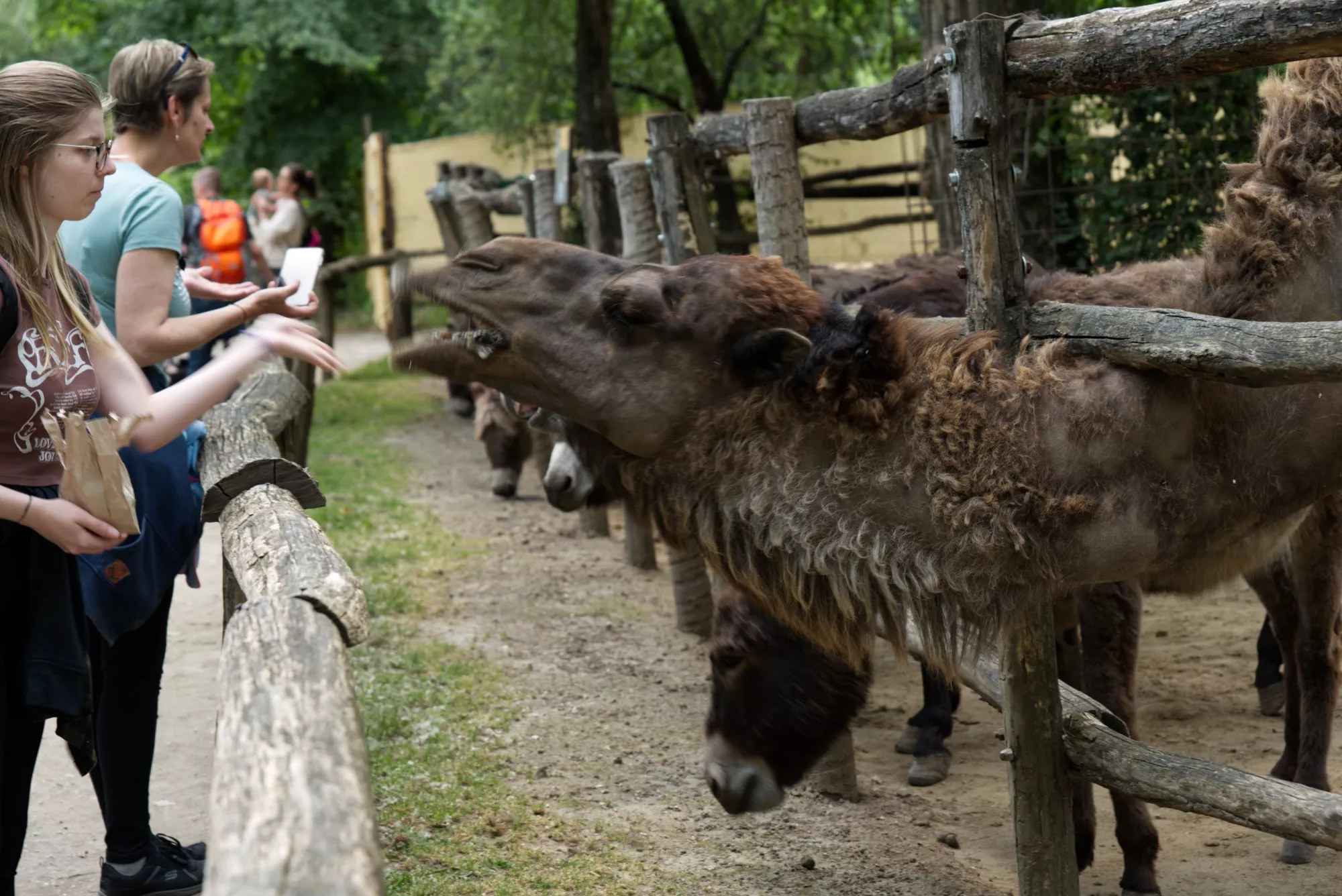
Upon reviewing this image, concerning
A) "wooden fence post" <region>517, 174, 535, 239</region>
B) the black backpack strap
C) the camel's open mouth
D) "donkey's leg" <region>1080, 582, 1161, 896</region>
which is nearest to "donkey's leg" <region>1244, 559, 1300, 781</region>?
"donkey's leg" <region>1080, 582, 1161, 896</region>

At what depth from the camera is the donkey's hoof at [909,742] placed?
543 cm

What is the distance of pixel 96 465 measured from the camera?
100.0 inches

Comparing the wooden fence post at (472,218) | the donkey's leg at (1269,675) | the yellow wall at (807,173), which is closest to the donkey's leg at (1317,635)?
the donkey's leg at (1269,675)

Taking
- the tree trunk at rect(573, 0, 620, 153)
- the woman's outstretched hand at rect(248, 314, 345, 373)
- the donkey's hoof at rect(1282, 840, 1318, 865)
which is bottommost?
the donkey's hoof at rect(1282, 840, 1318, 865)

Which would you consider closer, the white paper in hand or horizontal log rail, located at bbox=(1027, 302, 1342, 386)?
horizontal log rail, located at bbox=(1027, 302, 1342, 386)

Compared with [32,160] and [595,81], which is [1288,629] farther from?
[595,81]

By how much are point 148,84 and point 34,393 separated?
140 centimetres

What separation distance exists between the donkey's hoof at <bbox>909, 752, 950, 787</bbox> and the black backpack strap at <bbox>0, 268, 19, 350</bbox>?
3755mm

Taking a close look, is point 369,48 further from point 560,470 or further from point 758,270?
point 758,270

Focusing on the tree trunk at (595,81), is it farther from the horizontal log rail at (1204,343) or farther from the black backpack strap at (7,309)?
the black backpack strap at (7,309)

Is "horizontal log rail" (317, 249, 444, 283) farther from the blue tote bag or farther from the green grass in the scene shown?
the blue tote bag

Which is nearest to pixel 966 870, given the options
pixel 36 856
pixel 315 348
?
pixel 315 348

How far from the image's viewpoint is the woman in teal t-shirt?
3336 mm

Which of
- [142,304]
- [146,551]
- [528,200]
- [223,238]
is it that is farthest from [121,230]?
[528,200]
